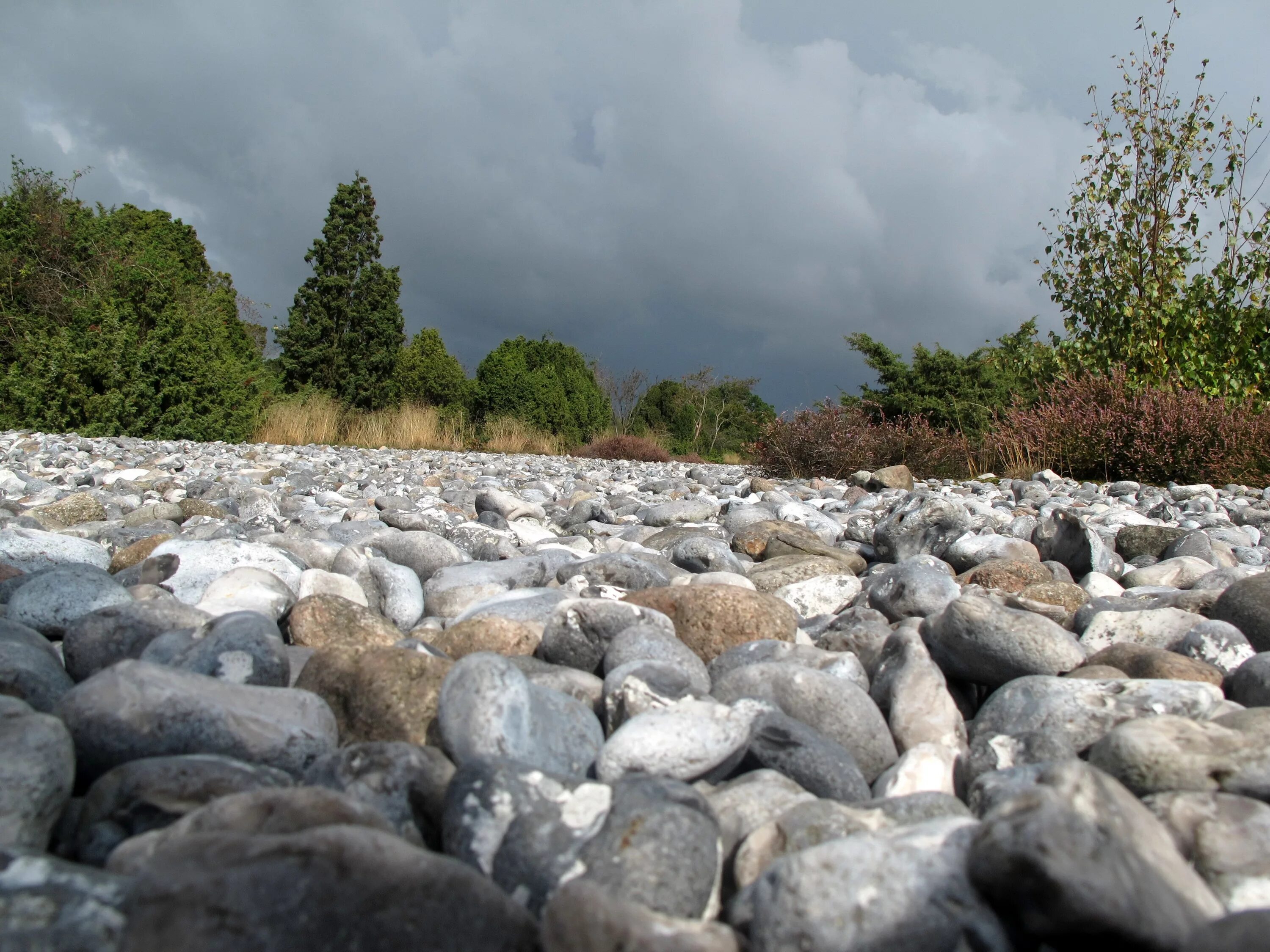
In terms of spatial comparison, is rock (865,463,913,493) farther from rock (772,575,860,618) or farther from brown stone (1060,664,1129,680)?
brown stone (1060,664,1129,680)

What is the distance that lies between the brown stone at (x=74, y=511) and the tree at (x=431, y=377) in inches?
681

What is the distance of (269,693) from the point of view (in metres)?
1.15

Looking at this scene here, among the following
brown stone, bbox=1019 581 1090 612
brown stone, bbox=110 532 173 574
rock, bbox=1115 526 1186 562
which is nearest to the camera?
brown stone, bbox=1019 581 1090 612

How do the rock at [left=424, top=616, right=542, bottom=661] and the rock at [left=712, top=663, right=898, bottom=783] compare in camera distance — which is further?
the rock at [left=424, top=616, right=542, bottom=661]

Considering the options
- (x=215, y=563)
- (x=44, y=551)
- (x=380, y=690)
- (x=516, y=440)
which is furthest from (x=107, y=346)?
(x=380, y=690)

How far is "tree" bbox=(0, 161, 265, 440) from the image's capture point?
10508 mm

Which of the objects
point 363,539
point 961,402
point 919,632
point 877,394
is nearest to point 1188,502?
point 919,632

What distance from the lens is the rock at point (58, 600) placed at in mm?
1648

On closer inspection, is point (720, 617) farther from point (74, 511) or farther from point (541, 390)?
point (541, 390)

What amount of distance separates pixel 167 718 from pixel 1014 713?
1.29 metres

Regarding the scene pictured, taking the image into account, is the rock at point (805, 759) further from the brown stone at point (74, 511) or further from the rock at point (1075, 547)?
the brown stone at point (74, 511)

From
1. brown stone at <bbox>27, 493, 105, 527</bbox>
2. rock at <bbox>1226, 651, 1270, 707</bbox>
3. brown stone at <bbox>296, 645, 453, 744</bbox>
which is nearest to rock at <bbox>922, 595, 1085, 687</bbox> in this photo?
rock at <bbox>1226, 651, 1270, 707</bbox>

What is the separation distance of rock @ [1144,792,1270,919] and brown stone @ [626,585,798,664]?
0.84 metres

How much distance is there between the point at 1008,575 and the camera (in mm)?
2391
